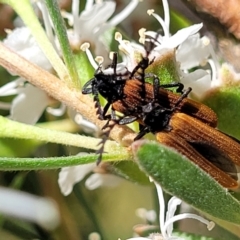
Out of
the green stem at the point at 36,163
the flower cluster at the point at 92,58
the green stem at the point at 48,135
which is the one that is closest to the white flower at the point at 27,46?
the flower cluster at the point at 92,58

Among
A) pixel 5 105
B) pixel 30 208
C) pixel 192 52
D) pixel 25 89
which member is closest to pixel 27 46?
pixel 25 89

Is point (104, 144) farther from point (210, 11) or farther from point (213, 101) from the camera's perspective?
point (210, 11)

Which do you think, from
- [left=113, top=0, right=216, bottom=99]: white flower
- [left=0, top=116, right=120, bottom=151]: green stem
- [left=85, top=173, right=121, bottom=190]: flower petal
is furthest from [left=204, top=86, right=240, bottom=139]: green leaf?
[left=85, top=173, right=121, bottom=190]: flower petal

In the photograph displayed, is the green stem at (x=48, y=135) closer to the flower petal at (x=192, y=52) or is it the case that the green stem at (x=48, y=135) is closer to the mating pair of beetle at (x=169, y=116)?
the mating pair of beetle at (x=169, y=116)

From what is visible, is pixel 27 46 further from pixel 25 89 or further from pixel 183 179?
pixel 183 179

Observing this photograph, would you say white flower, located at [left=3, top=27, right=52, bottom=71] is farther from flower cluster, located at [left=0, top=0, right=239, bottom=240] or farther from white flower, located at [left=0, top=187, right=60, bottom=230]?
white flower, located at [left=0, top=187, right=60, bottom=230]

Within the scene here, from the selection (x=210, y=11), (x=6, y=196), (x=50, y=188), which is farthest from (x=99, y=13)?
(x=6, y=196)

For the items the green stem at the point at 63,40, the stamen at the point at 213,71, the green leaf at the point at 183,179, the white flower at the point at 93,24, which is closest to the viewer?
the green leaf at the point at 183,179
